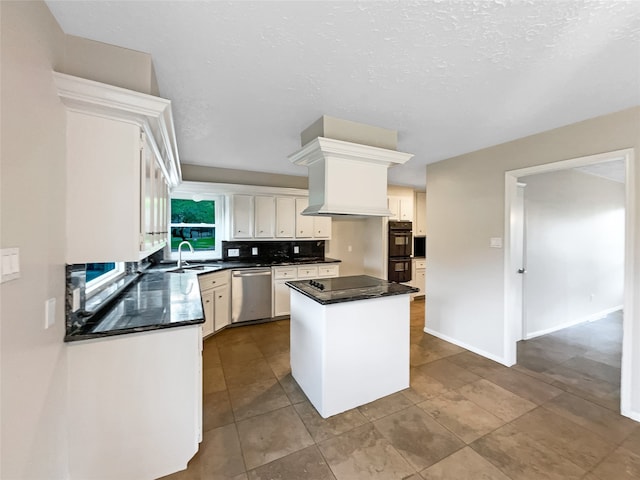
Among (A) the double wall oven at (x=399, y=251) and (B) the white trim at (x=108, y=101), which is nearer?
(B) the white trim at (x=108, y=101)

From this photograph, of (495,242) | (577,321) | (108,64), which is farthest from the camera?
(577,321)

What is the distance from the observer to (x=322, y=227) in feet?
16.6

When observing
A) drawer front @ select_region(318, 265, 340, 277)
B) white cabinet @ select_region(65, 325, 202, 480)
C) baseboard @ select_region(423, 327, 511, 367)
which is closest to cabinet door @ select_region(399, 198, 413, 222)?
drawer front @ select_region(318, 265, 340, 277)

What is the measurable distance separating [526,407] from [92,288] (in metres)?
3.70

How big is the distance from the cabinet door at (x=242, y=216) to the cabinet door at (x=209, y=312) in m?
1.11

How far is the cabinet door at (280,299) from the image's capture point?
4383mm

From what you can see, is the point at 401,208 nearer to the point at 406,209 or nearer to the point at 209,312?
the point at 406,209

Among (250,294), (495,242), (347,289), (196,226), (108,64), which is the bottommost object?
(250,294)

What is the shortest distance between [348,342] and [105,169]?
2.04 metres

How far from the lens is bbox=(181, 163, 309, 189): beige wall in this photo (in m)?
4.27

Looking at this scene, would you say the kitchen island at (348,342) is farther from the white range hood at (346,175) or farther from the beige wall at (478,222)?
the beige wall at (478,222)

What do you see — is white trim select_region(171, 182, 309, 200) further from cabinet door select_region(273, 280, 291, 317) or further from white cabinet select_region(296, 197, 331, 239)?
cabinet door select_region(273, 280, 291, 317)

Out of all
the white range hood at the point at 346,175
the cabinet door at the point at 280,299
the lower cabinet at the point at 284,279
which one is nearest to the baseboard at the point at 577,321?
the white range hood at the point at 346,175

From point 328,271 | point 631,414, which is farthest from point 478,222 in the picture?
point 328,271
